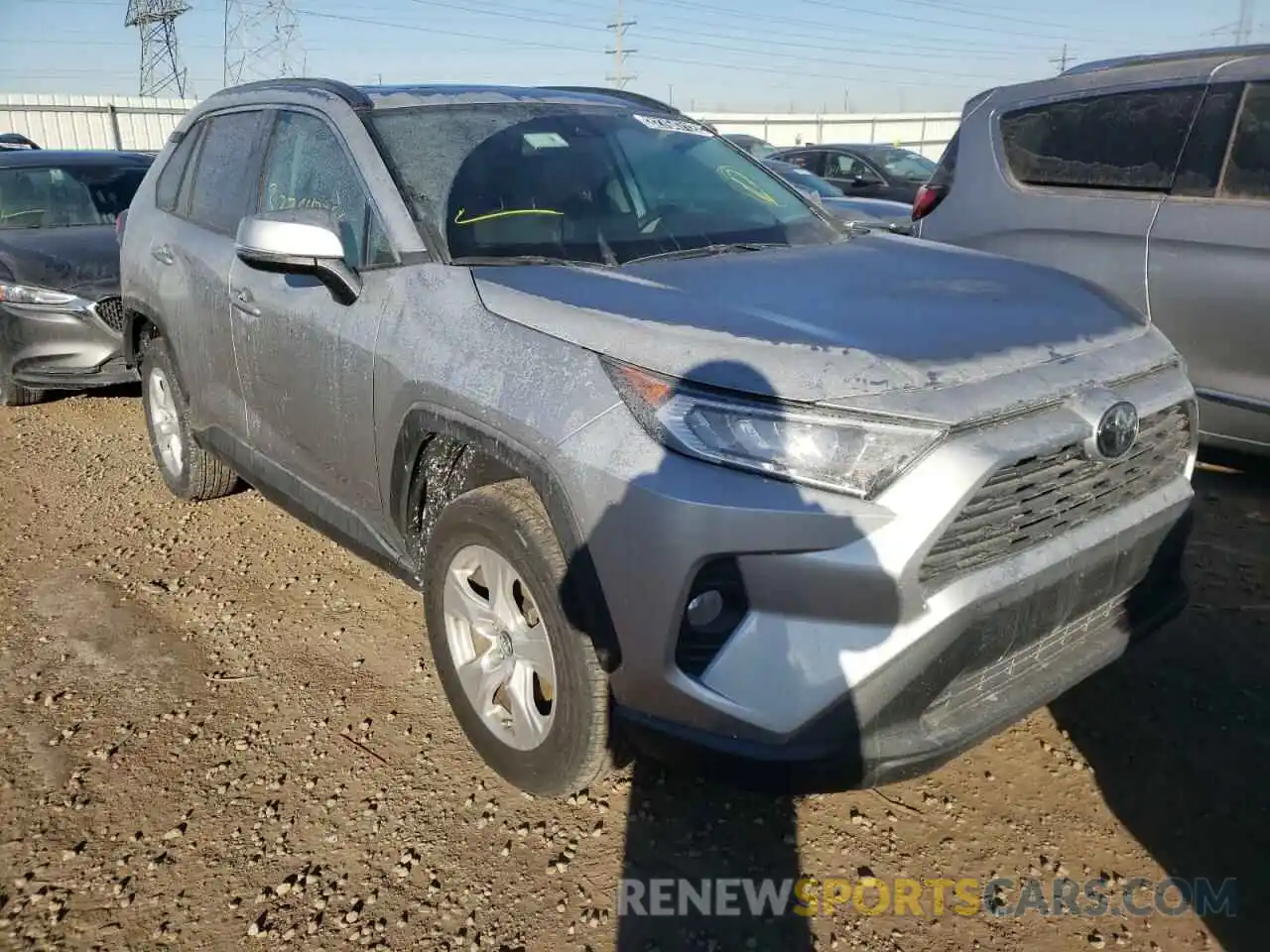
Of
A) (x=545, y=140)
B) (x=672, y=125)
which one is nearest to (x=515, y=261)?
(x=545, y=140)

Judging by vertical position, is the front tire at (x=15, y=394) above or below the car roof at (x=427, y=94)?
below

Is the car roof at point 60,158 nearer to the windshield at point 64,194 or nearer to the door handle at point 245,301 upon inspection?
the windshield at point 64,194

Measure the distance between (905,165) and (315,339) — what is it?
1194 centimetres

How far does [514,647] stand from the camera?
2.42 m

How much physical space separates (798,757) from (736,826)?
609 mm

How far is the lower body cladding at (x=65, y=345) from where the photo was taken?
587 cm

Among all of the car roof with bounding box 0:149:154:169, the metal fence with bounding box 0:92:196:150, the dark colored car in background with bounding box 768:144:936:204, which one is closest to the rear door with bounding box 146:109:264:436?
the car roof with bounding box 0:149:154:169

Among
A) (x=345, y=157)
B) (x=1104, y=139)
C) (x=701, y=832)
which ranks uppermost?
(x=1104, y=139)

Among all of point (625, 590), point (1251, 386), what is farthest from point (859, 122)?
point (625, 590)

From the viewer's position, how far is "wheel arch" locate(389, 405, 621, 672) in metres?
2.08

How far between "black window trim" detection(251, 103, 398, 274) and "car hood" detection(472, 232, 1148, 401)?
37cm

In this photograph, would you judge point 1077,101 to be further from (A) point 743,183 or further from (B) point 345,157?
(B) point 345,157

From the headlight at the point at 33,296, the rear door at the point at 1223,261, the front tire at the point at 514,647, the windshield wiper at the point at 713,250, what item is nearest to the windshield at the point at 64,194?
the headlight at the point at 33,296

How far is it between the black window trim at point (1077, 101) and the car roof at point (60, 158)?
5.64 m
